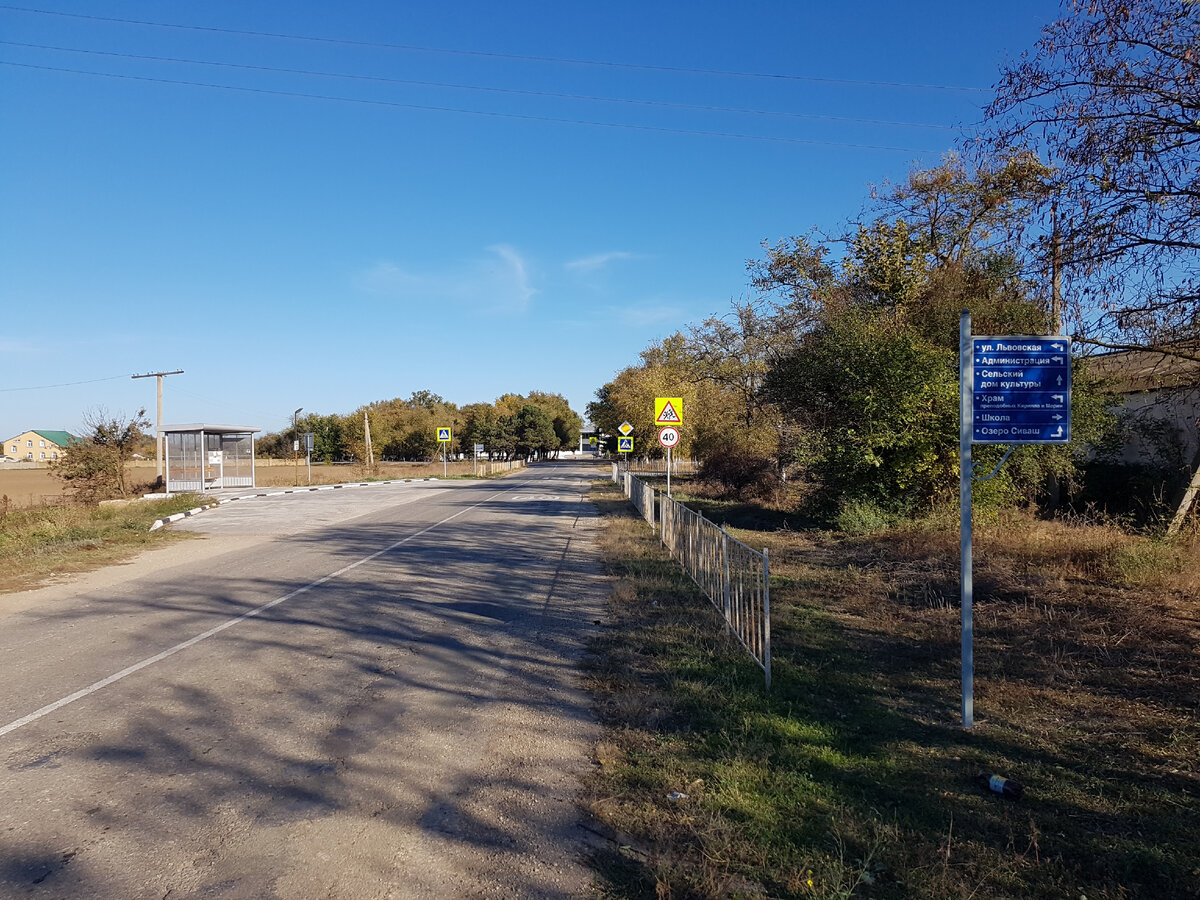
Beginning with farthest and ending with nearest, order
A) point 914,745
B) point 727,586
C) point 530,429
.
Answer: point 530,429 < point 727,586 < point 914,745

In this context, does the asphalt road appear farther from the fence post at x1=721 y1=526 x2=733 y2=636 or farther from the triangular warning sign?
the triangular warning sign

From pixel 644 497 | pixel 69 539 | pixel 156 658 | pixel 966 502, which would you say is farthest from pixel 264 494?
pixel 966 502

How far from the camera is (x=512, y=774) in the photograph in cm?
473

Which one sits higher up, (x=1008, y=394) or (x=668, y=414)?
(x=668, y=414)

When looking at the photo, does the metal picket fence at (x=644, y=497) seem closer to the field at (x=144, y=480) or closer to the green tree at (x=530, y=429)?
the field at (x=144, y=480)

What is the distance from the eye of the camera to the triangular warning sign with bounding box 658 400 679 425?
688 inches

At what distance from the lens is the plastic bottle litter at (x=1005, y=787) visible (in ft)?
13.7

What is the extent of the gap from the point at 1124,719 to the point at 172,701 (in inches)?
273

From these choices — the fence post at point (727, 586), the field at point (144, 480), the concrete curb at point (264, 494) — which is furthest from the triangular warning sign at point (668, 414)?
the field at point (144, 480)

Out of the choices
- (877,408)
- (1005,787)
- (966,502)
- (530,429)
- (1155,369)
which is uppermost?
(530,429)

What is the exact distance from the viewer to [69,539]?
16.5 meters

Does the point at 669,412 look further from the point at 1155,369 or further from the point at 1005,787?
the point at 1005,787

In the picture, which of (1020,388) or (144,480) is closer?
(1020,388)

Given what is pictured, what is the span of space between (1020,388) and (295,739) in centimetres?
553
